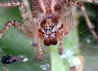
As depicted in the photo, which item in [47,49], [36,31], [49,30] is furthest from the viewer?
[47,49]

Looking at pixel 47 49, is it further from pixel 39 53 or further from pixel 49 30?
pixel 49 30

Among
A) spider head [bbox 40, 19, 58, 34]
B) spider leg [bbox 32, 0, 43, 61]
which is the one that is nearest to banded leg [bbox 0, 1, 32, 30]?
spider leg [bbox 32, 0, 43, 61]

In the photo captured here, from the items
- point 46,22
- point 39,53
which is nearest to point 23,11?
point 46,22

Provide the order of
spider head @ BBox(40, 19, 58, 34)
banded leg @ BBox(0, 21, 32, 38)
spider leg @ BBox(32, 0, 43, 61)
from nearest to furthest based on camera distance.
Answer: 1. spider leg @ BBox(32, 0, 43, 61)
2. spider head @ BBox(40, 19, 58, 34)
3. banded leg @ BBox(0, 21, 32, 38)

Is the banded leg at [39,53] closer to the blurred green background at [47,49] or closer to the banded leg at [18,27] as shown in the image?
the blurred green background at [47,49]

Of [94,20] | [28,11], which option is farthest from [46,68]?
[94,20]

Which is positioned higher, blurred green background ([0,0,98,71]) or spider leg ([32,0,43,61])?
spider leg ([32,0,43,61])

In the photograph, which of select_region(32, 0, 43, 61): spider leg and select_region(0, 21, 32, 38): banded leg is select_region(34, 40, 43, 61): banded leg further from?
select_region(0, 21, 32, 38): banded leg
